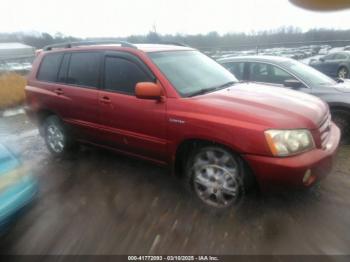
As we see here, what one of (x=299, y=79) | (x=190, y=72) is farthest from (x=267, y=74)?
(x=190, y=72)

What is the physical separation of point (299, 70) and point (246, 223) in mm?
3490

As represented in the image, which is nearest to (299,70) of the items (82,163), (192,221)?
(192,221)

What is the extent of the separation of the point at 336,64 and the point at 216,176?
1195 cm

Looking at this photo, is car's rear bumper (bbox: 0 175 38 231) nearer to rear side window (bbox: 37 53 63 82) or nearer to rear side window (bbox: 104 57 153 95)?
rear side window (bbox: 104 57 153 95)

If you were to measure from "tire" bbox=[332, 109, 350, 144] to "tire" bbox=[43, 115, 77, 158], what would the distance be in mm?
4134

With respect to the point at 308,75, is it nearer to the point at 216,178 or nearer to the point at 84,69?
the point at 216,178

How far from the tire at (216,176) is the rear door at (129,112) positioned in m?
0.41

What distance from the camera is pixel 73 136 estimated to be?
444 centimetres

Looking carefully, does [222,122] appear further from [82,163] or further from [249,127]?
[82,163]

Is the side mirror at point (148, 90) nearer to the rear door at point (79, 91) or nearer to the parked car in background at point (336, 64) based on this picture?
the rear door at point (79, 91)

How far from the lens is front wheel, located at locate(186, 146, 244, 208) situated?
2.87 meters

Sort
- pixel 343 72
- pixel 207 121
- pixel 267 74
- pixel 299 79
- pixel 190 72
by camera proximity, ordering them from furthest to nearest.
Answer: pixel 343 72 → pixel 267 74 → pixel 299 79 → pixel 190 72 → pixel 207 121

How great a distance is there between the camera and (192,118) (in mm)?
2934

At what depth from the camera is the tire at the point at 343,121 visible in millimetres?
4680
